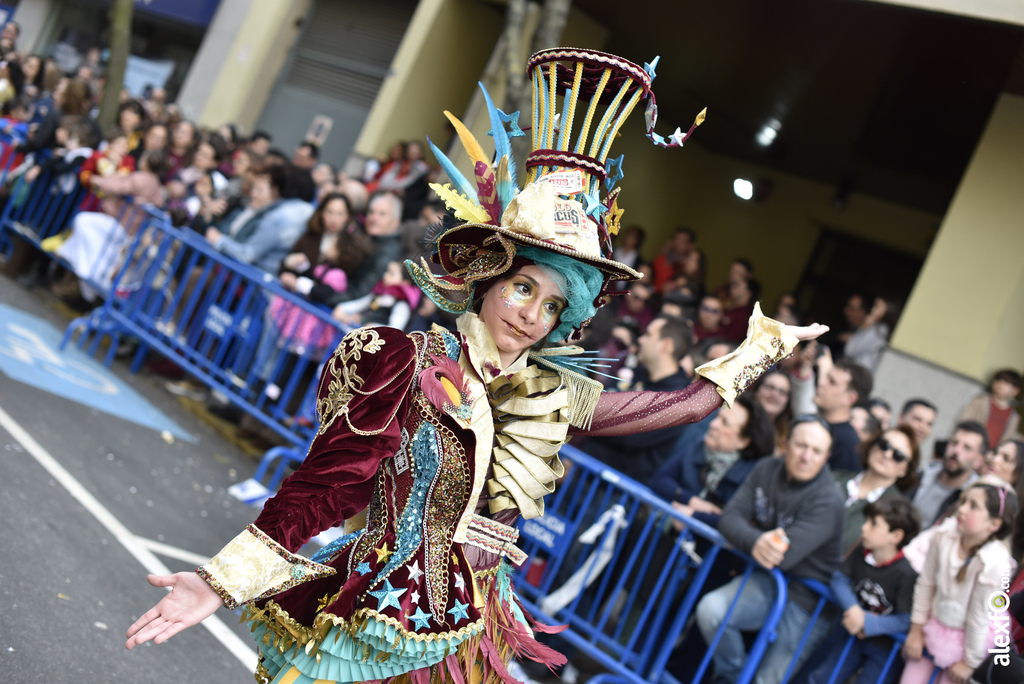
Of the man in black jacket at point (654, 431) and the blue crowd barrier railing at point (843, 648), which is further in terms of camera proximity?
the man in black jacket at point (654, 431)

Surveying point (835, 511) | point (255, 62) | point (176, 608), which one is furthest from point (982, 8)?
point (255, 62)

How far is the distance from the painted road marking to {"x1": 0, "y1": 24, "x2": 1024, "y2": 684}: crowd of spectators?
2.04ft

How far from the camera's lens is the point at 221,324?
6.88 metres

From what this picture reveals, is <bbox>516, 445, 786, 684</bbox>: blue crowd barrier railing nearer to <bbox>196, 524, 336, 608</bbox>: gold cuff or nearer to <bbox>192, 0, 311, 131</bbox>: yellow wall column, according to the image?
<bbox>196, 524, 336, 608</bbox>: gold cuff

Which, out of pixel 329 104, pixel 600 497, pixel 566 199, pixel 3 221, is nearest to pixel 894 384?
pixel 600 497

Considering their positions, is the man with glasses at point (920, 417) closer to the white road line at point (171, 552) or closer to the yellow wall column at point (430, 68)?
the white road line at point (171, 552)

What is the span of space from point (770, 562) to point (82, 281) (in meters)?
6.50

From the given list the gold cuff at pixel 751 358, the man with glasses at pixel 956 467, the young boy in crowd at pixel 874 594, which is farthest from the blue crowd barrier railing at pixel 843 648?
the gold cuff at pixel 751 358

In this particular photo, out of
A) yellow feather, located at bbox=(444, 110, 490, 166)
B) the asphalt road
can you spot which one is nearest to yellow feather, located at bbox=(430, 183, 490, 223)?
yellow feather, located at bbox=(444, 110, 490, 166)

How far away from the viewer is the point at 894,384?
24.6ft

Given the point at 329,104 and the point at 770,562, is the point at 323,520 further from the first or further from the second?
the point at 329,104

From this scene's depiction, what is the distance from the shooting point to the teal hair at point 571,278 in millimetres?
2365

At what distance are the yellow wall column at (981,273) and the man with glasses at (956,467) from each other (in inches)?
71.2

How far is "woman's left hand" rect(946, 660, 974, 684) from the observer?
3877mm
